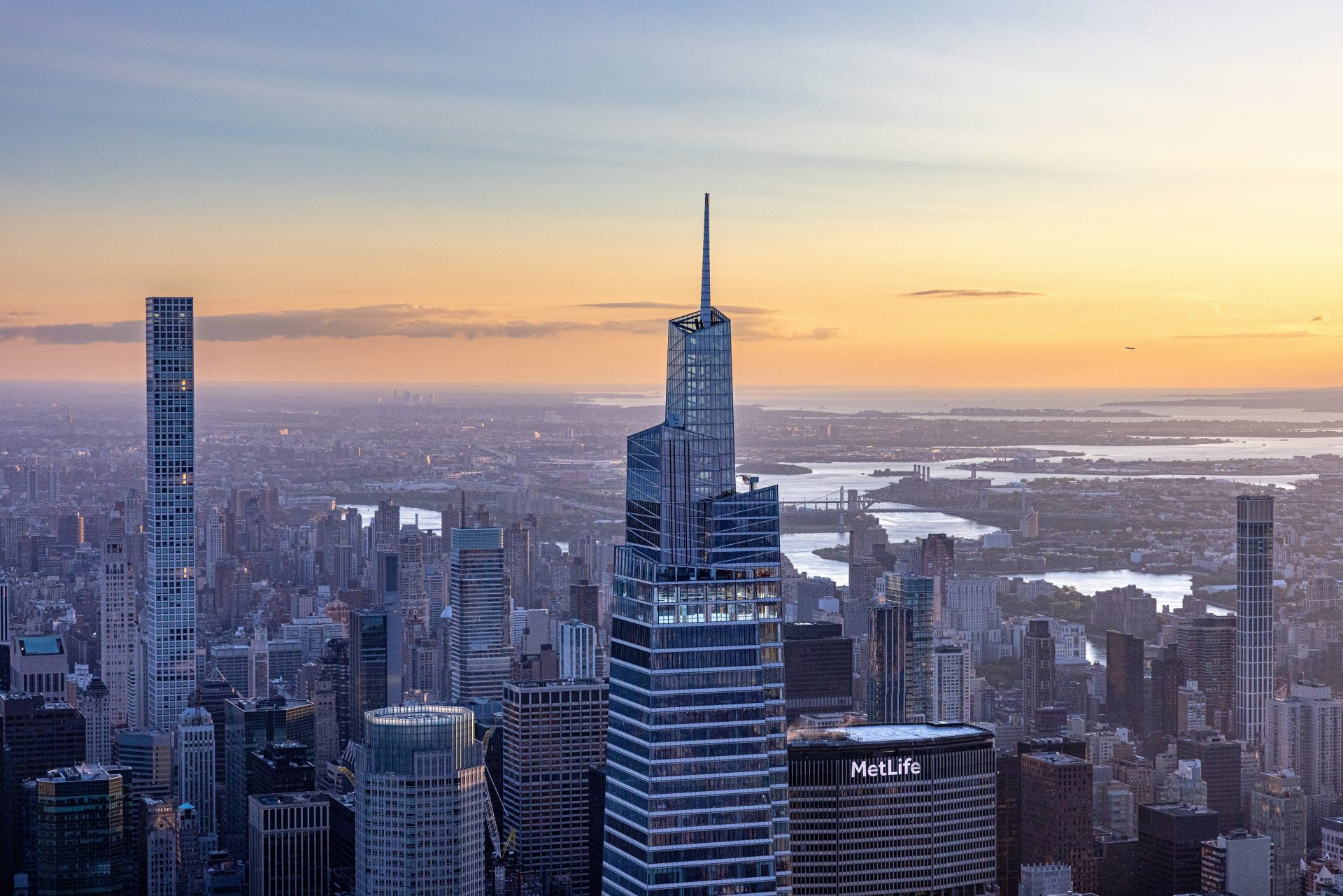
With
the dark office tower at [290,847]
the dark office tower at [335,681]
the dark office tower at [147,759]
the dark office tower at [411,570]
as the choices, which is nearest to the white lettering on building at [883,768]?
the dark office tower at [290,847]

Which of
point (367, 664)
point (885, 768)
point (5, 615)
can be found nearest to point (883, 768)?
point (885, 768)

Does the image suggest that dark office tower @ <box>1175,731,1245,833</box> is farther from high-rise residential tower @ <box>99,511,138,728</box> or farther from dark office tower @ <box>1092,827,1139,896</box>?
high-rise residential tower @ <box>99,511,138,728</box>

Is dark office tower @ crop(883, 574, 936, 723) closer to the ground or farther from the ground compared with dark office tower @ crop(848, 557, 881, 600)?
closer to the ground

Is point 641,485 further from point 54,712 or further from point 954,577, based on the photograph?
point 954,577

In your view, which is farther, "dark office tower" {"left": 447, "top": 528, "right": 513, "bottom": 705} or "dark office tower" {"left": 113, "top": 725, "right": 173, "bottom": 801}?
"dark office tower" {"left": 447, "top": 528, "right": 513, "bottom": 705}

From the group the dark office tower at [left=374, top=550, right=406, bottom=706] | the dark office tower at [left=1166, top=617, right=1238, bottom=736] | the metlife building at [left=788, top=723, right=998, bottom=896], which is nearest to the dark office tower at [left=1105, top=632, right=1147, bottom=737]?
the dark office tower at [left=1166, top=617, right=1238, bottom=736]

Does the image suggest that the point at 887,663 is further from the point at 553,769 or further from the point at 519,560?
the point at 519,560

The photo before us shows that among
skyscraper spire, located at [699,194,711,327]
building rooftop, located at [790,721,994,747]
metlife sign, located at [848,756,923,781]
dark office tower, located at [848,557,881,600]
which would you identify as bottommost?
metlife sign, located at [848,756,923,781]

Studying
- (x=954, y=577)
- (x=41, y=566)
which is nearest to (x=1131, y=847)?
(x=954, y=577)
